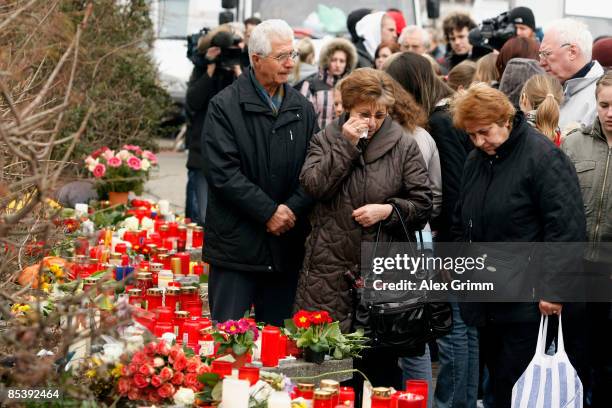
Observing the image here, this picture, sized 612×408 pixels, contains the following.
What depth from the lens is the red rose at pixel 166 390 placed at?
4508 millimetres

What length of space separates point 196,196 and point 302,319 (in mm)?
5918

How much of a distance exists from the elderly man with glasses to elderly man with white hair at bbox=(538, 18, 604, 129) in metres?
1.56

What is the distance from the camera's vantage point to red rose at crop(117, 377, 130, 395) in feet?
14.5

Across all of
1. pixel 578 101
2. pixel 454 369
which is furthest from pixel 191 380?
pixel 578 101

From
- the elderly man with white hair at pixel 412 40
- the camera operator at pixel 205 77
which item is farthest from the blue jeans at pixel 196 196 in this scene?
the elderly man with white hair at pixel 412 40

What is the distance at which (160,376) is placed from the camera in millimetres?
4492

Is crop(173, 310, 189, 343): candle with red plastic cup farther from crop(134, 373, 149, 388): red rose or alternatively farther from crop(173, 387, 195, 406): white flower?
crop(134, 373, 149, 388): red rose

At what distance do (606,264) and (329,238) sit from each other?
131cm

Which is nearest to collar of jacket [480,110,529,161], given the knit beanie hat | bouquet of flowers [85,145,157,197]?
the knit beanie hat

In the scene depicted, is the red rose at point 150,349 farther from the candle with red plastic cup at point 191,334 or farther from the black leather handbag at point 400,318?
the black leather handbag at point 400,318

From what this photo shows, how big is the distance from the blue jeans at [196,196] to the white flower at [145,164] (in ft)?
3.40

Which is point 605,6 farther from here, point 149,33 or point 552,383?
point 552,383

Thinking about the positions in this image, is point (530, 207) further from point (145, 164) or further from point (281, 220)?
point (145, 164)

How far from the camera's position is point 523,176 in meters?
5.51
